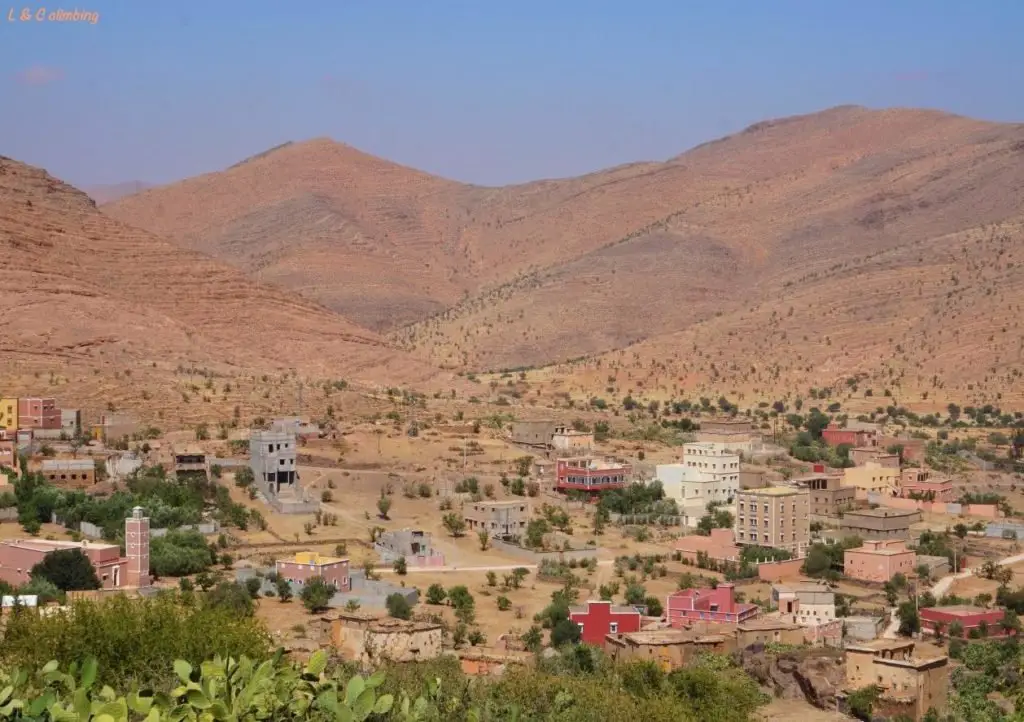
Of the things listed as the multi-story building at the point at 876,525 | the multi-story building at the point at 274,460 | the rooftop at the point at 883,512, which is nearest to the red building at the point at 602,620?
the multi-story building at the point at 876,525

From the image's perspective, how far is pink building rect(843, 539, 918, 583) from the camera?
41.9 m

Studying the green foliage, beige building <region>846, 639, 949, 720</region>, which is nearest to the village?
beige building <region>846, 639, 949, 720</region>

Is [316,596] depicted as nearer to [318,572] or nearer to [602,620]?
[318,572]

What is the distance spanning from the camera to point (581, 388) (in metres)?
84.4

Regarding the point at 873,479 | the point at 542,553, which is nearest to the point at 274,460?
the point at 542,553

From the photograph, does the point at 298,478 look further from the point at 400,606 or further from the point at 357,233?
the point at 357,233

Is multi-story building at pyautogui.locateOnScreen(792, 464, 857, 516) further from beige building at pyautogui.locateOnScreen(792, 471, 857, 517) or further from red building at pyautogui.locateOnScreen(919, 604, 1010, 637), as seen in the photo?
red building at pyautogui.locateOnScreen(919, 604, 1010, 637)

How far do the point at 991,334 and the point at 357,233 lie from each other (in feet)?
208

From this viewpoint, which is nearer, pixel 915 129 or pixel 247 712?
pixel 247 712

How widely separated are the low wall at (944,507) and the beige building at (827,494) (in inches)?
38.4

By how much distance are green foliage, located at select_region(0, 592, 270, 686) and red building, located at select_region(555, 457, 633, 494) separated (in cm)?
2460

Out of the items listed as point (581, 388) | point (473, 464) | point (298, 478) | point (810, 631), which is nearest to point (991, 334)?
point (581, 388)

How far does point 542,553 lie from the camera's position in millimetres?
42438

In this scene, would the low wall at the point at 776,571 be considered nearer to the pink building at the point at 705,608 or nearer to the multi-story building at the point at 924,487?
the pink building at the point at 705,608
